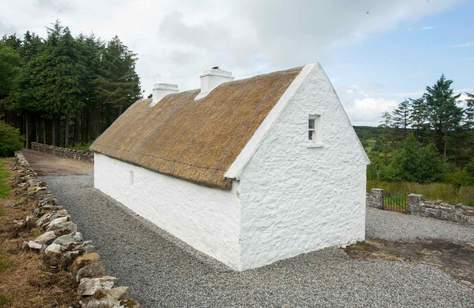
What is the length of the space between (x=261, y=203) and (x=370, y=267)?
327 cm

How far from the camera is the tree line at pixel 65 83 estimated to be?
39438 mm

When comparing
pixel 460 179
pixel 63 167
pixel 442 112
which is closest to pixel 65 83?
pixel 63 167

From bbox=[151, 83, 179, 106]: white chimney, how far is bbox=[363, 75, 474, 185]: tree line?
1939cm

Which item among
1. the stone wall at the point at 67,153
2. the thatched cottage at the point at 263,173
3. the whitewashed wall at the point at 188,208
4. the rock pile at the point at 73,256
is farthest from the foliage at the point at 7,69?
the thatched cottage at the point at 263,173

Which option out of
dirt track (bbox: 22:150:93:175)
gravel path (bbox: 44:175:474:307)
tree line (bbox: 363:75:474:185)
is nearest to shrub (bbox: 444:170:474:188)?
tree line (bbox: 363:75:474:185)

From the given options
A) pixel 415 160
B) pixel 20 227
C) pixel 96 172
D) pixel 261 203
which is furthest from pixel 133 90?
pixel 261 203

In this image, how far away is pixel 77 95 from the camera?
133 feet

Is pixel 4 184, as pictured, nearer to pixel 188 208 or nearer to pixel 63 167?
pixel 188 208

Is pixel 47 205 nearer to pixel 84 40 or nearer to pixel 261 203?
pixel 261 203

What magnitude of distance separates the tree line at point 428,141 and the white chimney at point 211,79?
20.1 m

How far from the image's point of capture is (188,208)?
1089 centimetres

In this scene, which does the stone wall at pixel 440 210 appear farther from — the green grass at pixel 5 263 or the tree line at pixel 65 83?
the tree line at pixel 65 83

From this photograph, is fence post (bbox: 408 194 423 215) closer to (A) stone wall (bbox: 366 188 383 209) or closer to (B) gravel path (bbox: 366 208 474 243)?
(B) gravel path (bbox: 366 208 474 243)

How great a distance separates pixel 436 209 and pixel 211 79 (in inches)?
449
